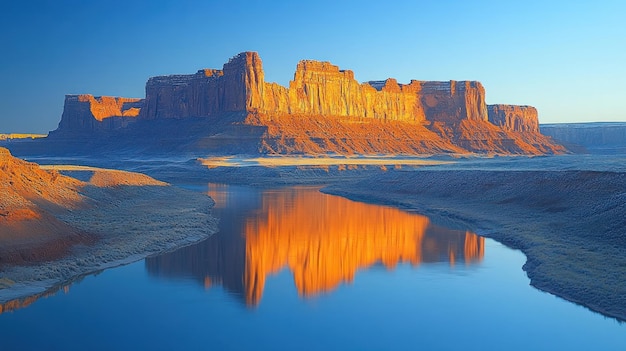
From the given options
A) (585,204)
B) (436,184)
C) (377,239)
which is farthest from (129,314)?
(436,184)

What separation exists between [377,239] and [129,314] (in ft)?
52.1

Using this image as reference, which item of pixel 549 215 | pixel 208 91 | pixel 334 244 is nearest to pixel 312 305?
pixel 334 244

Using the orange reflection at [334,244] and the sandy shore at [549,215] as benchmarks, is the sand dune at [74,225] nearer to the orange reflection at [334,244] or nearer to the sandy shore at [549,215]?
the orange reflection at [334,244]

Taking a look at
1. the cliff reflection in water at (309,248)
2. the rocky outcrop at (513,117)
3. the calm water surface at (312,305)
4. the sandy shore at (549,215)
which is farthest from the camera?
the rocky outcrop at (513,117)

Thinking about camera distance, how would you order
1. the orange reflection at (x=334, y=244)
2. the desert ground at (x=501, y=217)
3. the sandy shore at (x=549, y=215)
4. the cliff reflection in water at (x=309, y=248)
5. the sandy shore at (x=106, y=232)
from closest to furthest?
the sandy shore at (x=549, y=215) < the sandy shore at (x=106, y=232) < the desert ground at (x=501, y=217) < the cliff reflection in water at (x=309, y=248) < the orange reflection at (x=334, y=244)

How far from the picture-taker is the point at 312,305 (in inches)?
768

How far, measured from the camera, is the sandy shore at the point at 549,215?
20797 millimetres

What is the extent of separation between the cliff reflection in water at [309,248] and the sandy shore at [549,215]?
8.14 ft

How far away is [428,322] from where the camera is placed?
58.5 ft

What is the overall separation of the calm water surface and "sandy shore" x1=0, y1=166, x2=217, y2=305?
0.95 meters

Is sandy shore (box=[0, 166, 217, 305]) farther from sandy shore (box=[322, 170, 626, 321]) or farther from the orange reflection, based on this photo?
sandy shore (box=[322, 170, 626, 321])

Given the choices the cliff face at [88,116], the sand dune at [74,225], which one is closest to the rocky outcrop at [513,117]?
the cliff face at [88,116]

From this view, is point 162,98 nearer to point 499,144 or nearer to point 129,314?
point 499,144

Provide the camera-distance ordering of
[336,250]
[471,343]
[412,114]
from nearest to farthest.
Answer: [471,343], [336,250], [412,114]
